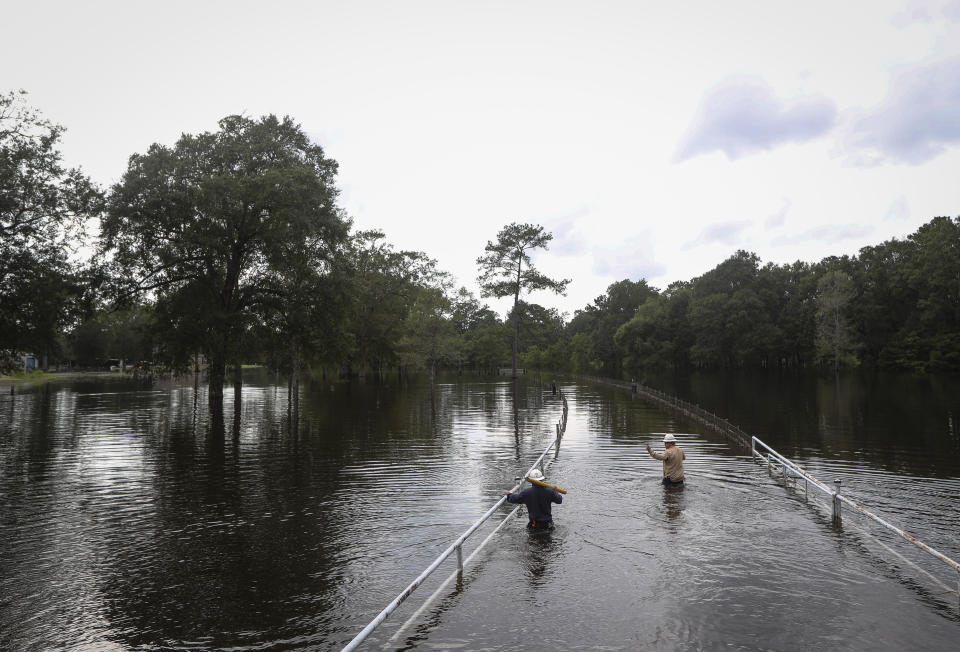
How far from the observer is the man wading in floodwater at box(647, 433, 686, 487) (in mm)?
16500

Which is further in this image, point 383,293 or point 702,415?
point 383,293

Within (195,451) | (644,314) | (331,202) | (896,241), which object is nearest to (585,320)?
(644,314)

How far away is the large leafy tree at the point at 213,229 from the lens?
110ft

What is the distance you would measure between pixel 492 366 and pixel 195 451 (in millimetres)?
95082

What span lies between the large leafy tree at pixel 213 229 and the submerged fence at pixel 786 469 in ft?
81.2

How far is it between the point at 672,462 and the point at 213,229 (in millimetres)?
28610

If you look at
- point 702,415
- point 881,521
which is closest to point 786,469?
point 881,521

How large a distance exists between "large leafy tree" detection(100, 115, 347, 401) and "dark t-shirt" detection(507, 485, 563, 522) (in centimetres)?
2635

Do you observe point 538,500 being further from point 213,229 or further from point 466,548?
point 213,229

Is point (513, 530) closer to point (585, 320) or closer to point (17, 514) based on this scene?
point (17, 514)

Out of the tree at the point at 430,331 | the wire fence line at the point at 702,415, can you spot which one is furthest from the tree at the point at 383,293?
the wire fence line at the point at 702,415

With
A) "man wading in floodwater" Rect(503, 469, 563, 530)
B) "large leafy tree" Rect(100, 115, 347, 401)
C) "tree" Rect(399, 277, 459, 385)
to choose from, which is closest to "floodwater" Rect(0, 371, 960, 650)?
"man wading in floodwater" Rect(503, 469, 563, 530)

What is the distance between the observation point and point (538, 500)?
12539 millimetres

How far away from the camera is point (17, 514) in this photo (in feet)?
49.7
